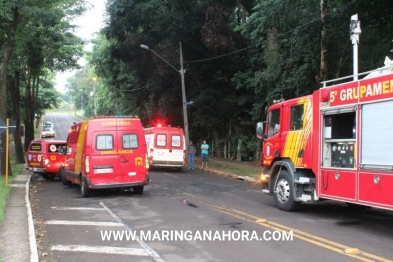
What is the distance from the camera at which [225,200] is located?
40.6ft

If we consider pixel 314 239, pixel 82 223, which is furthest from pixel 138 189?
pixel 314 239

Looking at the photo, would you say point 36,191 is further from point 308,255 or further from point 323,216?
point 308,255

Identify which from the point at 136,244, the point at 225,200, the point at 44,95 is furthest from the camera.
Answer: the point at 44,95

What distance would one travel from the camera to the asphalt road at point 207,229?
6699 millimetres

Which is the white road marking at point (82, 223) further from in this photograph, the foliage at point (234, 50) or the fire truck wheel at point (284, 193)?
the foliage at point (234, 50)

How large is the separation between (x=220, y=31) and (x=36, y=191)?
50.3ft

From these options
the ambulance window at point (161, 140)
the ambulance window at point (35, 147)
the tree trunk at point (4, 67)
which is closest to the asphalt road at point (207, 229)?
the tree trunk at point (4, 67)

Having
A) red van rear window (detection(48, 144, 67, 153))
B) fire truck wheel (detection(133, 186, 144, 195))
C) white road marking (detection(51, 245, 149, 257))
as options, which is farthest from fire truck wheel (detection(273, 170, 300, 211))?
red van rear window (detection(48, 144, 67, 153))

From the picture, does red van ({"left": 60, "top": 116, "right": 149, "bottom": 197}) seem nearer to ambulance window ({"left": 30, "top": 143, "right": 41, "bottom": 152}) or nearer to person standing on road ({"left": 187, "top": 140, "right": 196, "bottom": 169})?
ambulance window ({"left": 30, "top": 143, "right": 41, "bottom": 152})

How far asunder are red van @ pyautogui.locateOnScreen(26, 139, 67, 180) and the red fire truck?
11.1m

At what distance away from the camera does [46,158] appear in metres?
19.1

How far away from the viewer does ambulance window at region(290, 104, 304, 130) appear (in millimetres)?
10102

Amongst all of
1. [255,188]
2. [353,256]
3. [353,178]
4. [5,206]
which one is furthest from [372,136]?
[5,206]

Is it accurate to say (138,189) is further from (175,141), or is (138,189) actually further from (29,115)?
(29,115)
